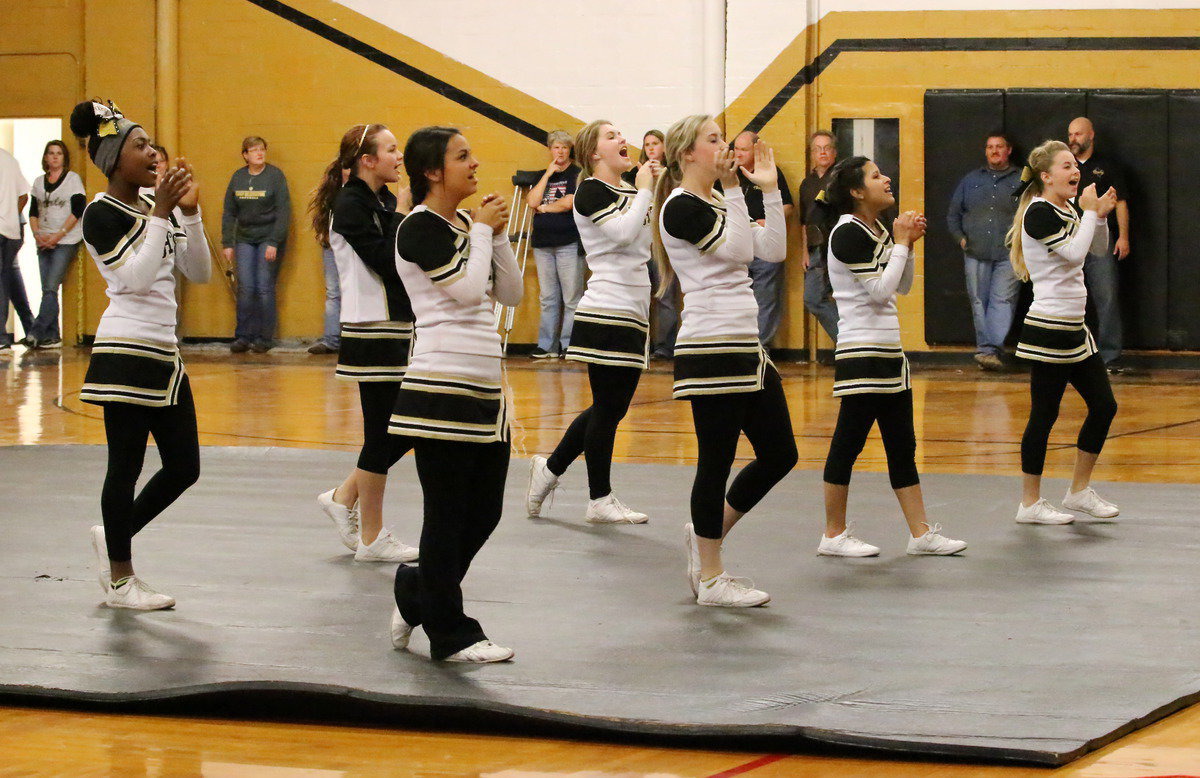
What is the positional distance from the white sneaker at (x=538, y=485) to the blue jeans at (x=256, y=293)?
27.9 ft

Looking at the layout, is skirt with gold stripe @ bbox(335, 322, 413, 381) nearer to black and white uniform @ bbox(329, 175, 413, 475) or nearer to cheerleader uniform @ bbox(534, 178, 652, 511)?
black and white uniform @ bbox(329, 175, 413, 475)

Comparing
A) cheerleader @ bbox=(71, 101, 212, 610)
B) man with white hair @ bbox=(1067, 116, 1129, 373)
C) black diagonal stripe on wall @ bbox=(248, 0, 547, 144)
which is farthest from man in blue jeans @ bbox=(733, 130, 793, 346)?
cheerleader @ bbox=(71, 101, 212, 610)

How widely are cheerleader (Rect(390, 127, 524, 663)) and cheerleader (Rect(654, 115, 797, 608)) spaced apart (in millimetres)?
837

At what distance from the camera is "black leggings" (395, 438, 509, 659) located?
392 centimetres

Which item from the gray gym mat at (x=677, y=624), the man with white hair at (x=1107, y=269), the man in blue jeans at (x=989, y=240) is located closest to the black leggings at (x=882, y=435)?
the gray gym mat at (x=677, y=624)

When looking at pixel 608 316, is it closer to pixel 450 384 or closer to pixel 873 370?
pixel 873 370

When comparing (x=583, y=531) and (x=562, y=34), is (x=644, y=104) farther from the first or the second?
(x=583, y=531)

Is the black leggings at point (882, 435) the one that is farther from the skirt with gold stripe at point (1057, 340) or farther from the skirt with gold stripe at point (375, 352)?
the skirt with gold stripe at point (375, 352)

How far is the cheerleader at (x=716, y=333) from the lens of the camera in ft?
15.2

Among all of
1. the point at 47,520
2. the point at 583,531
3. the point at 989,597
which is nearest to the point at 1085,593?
the point at 989,597

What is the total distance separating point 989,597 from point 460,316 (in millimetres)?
1858

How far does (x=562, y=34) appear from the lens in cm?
1352

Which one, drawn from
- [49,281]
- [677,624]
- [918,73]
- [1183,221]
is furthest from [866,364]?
[49,281]

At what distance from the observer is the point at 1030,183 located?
248 inches
